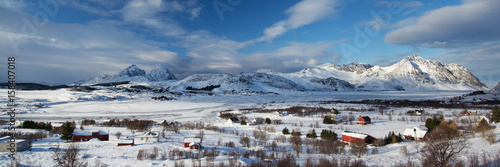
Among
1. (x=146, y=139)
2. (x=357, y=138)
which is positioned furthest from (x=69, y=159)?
(x=357, y=138)

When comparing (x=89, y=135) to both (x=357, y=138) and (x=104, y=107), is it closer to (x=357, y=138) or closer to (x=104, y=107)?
(x=357, y=138)

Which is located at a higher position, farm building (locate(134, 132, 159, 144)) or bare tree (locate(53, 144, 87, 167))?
bare tree (locate(53, 144, 87, 167))

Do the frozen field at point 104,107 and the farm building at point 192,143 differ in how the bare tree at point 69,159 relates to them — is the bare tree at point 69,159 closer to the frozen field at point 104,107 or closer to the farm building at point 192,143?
the farm building at point 192,143

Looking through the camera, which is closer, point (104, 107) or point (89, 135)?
point (89, 135)

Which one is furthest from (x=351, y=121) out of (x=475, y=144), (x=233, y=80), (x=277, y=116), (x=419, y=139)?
(x=233, y=80)

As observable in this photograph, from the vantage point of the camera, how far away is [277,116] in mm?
42781

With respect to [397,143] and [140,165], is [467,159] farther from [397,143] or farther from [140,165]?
[140,165]

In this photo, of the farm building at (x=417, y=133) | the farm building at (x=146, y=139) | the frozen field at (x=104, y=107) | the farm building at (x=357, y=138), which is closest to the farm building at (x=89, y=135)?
the farm building at (x=146, y=139)

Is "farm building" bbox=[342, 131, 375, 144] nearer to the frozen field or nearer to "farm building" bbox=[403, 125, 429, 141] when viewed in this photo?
"farm building" bbox=[403, 125, 429, 141]

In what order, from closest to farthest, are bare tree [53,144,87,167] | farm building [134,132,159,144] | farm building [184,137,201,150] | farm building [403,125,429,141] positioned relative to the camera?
1. bare tree [53,144,87,167]
2. farm building [184,137,201,150]
3. farm building [403,125,429,141]
4. farm building [134,132,159,144]

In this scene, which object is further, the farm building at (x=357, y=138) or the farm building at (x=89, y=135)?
the farm building at (x=89, y=135)

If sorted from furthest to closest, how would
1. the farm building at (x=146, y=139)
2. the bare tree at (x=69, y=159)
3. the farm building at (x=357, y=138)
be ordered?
the farm building at (x=146, y=139)
the farm building at (x=357, y=138)
the bare tree at (x=69, y=159)

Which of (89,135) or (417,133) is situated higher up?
(417,133)

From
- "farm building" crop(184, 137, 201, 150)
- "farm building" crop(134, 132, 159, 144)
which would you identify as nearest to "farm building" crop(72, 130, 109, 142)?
"farm building" crop(134, 132, 159, 144)
